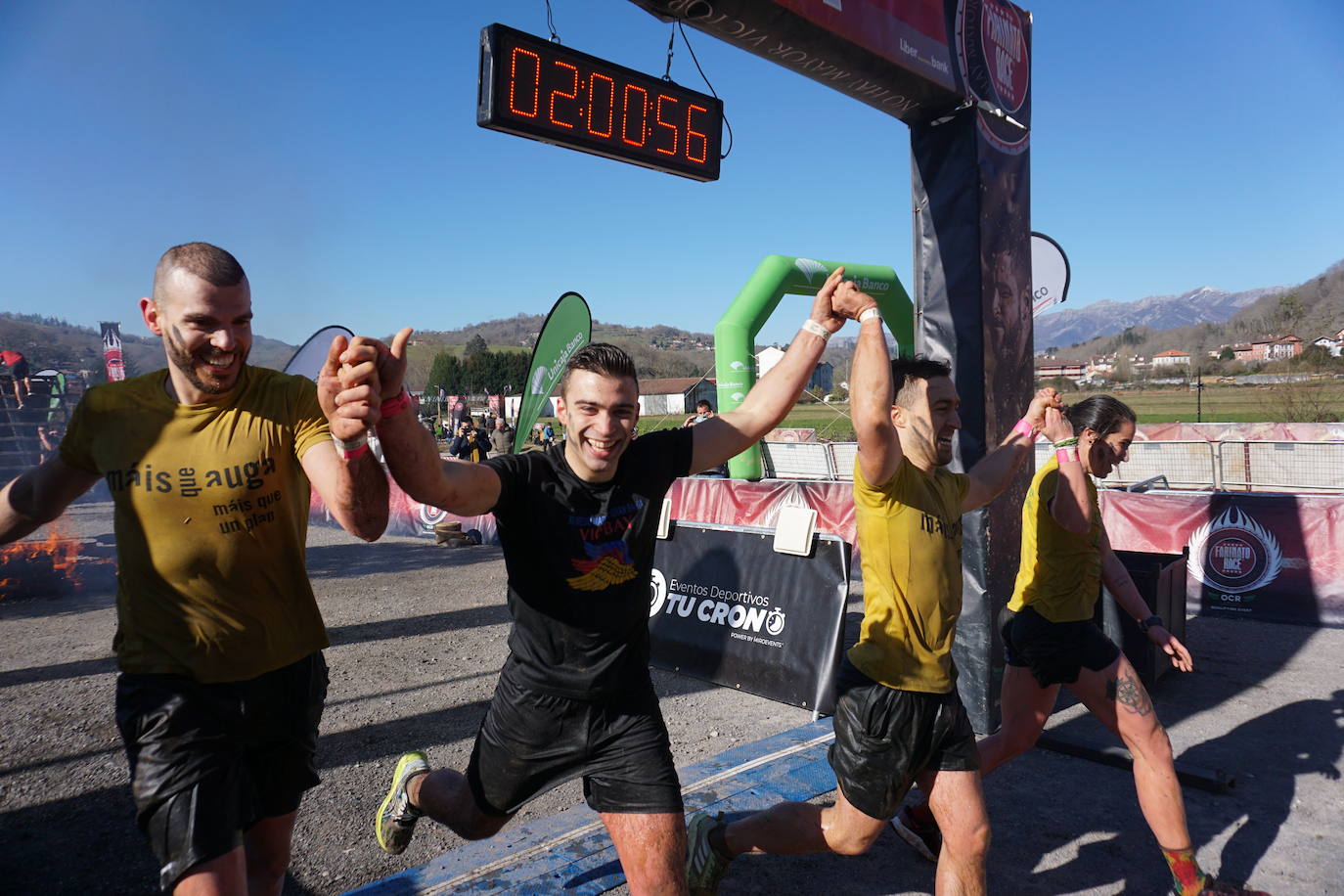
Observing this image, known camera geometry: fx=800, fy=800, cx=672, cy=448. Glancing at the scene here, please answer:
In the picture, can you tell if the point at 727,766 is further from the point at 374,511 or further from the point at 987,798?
the point at 374,511

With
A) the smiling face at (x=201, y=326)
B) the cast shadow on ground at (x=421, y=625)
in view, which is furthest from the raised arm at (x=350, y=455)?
the cast shadow on ground at (x=421, y=625)

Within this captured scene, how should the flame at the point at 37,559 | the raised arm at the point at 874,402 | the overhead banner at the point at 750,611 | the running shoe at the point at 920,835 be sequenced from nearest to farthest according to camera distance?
the raised arm at the point at 874,402
the running shoe at the point at 920,835
the overhead banner at the point at 750,611
the flame at the point at 37,559

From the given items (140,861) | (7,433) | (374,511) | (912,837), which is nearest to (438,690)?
(140,861)

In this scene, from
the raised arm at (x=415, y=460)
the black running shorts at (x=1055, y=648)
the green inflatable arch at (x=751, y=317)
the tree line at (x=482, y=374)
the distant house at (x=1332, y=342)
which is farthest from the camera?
the tree line at (x=482, y=374)

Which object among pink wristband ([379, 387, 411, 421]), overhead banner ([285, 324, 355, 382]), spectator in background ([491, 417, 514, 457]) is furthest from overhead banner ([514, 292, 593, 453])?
pink wristband ([379, 387, 411, 421])

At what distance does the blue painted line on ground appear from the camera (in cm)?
334

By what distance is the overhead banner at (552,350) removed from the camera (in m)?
12.0

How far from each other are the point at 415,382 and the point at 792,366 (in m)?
128

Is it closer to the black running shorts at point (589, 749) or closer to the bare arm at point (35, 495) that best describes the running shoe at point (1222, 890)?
the black running shorts at point (589, 749)

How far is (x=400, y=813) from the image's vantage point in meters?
3.25

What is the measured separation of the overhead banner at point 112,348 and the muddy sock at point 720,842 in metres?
25.2

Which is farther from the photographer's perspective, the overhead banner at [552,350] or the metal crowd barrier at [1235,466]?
the metal crowd barrier at [1235,466]

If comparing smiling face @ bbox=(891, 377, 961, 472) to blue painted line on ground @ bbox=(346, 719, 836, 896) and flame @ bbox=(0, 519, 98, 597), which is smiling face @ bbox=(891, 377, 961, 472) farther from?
flame @ bbox=(0, 519, 98, 597)

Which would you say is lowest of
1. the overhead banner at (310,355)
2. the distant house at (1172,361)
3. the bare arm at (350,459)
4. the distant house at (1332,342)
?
the bare arm at (350,459)
